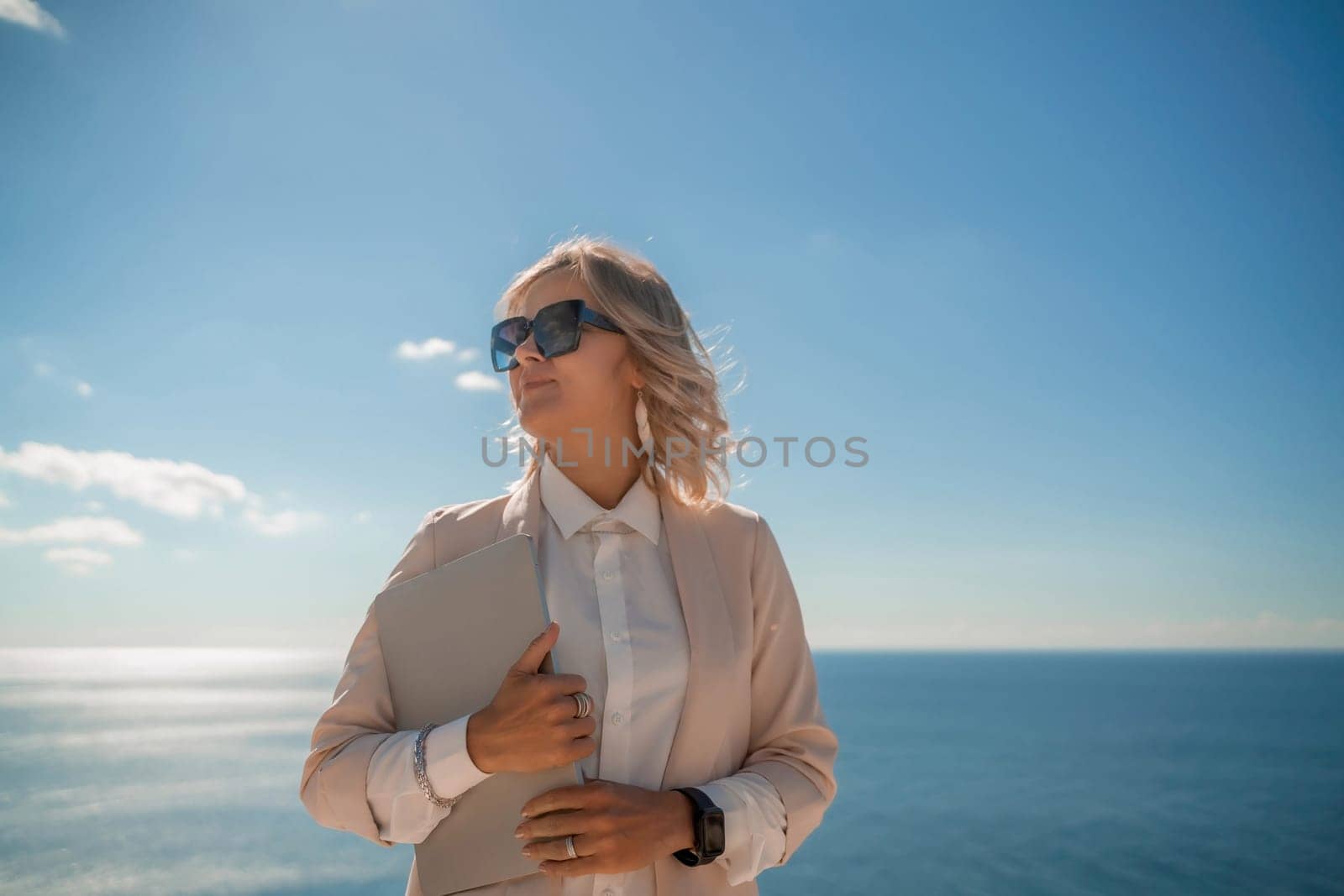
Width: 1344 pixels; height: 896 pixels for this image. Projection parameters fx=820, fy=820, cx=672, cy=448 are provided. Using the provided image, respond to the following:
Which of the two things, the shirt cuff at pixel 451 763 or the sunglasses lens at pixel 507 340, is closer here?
the shirt cuff at pixel 451 763

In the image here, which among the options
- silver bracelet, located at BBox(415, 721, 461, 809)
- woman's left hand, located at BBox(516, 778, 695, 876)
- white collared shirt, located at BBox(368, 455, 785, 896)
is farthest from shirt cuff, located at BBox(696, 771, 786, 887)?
silver bracelet, located at BBox(415, 721, 461, 809)

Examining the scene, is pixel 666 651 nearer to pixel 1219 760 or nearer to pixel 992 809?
pixel 992 809

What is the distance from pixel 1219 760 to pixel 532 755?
118 meters

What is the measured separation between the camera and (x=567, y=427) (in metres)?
2.57

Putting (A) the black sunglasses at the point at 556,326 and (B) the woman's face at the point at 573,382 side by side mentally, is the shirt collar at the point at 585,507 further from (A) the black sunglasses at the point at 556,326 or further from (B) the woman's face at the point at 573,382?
(A) the black sunglasses at the point at 556,326

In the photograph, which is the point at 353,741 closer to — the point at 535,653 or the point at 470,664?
the point at 470,664

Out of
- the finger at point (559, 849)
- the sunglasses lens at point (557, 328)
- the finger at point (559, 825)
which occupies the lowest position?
the finger at point (559, 849)

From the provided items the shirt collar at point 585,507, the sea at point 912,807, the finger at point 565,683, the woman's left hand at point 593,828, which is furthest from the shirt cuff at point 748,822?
the sea at point 912,807

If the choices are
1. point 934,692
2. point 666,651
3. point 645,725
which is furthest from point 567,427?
point 934,692

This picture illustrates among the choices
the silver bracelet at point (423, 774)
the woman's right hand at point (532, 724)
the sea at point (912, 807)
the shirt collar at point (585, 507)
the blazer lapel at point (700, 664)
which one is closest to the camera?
the woman's right hand at point (532, 724)

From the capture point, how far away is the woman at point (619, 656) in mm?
1860

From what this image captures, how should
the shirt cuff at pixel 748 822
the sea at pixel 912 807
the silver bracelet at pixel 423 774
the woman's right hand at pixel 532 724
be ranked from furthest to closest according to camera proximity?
the sea at pixel 912 807 → the shirt cuff at pixel 748 822 → the silver bracelet at pixel 423 774 → the woman's right hand at pixel 532 724

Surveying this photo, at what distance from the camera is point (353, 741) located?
204cm

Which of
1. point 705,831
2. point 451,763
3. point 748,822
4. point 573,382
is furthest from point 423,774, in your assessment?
point 573,382
